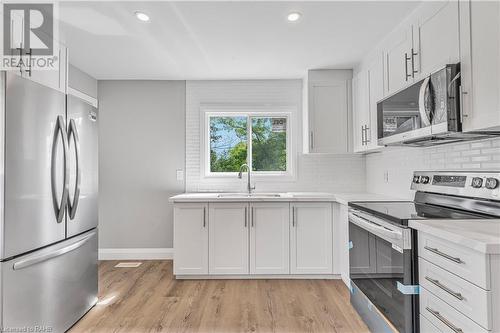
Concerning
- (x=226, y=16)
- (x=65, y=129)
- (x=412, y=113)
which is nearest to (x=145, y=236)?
(x=65, y=129)

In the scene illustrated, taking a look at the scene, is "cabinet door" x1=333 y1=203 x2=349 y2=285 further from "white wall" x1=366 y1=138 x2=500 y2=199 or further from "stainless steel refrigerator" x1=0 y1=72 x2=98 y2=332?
"stainless steel refrigerator" x1=0 y1=72 x2=98 y2=332

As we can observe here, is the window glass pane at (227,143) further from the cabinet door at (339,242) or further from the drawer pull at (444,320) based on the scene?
the drawer pull at (444,320)

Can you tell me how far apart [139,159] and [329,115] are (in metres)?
2.53

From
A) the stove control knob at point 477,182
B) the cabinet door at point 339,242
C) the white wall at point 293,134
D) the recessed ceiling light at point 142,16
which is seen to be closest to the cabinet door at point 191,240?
the white wall at point 293,134

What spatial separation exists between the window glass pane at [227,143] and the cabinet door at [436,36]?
2.28m

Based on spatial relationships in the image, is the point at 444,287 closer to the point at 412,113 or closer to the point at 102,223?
the point at 412,113

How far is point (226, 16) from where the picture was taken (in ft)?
7.31

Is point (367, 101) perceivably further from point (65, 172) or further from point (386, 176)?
point (65, 172)

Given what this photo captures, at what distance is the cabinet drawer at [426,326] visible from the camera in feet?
4.42

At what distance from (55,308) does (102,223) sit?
1.99m

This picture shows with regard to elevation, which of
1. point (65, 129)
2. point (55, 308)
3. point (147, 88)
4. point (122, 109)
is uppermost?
point (147, 88)

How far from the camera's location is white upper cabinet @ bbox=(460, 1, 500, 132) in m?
1.35

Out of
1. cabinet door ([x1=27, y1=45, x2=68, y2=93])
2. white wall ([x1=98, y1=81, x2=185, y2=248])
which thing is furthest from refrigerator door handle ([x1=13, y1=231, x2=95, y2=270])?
white wall ([x1=98, y1=81, x2=185, y2=248])

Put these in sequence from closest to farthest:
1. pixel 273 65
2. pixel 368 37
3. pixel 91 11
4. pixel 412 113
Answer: pixel 412 113
pixel 91 11
pixel 368 37
pixel 273 65
